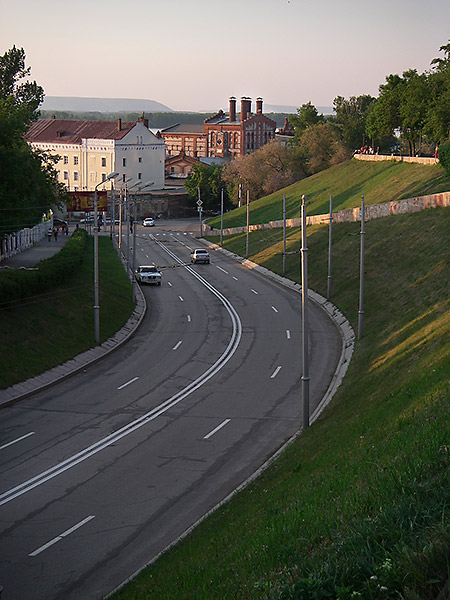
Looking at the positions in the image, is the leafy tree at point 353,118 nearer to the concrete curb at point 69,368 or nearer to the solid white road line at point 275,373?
the concrete curb at point 69,368

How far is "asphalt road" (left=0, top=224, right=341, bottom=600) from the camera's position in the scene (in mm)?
17297

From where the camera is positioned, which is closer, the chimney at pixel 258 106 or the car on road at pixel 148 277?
the car on road at pixel 148 277

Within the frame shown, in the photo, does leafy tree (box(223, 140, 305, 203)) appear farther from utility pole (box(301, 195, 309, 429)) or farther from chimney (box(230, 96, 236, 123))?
utility pole (box(301, 195, 309, 429))

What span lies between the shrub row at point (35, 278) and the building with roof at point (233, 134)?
117m

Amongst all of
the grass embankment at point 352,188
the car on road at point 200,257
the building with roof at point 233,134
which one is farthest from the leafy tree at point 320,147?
the building with roof at point 233,134

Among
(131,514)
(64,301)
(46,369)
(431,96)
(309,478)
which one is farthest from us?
(431,96)

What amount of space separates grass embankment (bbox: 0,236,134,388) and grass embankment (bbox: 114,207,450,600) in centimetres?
1354

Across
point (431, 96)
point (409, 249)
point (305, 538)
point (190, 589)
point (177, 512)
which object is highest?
point (431, 96)

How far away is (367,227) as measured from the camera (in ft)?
186

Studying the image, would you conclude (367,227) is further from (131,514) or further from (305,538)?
(305,538)

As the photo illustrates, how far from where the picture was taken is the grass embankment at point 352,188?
65.5 metres

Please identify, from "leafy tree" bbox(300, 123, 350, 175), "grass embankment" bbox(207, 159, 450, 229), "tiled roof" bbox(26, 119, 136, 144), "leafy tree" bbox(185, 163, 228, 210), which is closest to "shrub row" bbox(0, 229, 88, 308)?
"grass embankment" bbox(207, 159, 450, 229)

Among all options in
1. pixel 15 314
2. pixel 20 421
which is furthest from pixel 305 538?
pixel 15 314

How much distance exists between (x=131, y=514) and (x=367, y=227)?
135 feet
